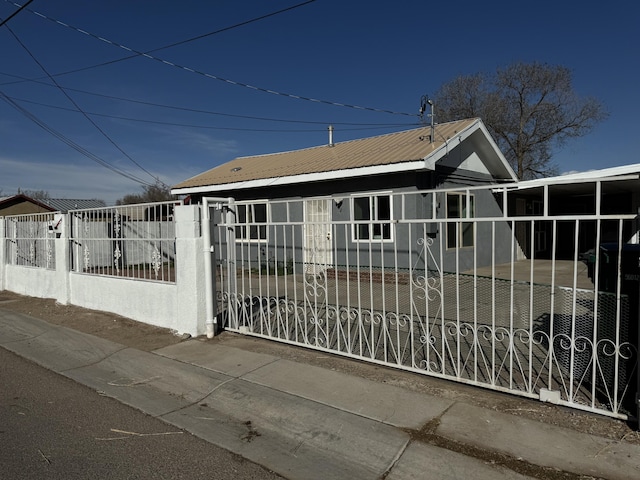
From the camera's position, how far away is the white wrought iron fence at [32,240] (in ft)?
32.7

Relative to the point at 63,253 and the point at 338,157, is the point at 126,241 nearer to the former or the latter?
the point at 63,253

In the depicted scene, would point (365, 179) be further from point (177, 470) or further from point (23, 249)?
point (177, 470)

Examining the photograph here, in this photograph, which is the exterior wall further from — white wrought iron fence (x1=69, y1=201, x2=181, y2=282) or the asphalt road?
the asphalt road

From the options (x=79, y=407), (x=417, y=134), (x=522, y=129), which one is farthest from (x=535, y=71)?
(x=79, y=407)

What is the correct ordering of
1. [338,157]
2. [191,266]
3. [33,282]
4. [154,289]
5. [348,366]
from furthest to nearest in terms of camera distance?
[338,157], [33,282], [154,289], [191,266], [348,366]

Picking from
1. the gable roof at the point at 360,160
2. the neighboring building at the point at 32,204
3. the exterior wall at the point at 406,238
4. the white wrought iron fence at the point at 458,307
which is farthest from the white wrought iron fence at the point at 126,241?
the neighboring building at the point at 32,204

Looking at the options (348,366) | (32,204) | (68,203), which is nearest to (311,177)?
(348,366)

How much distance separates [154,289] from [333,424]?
435 centimetres

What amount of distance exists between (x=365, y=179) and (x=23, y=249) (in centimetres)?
884

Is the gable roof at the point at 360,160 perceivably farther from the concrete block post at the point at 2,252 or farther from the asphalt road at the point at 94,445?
the asphalt road at the point at 94,445

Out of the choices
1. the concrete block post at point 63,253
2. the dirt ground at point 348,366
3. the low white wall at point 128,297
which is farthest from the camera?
the concrete block post at point 63,253

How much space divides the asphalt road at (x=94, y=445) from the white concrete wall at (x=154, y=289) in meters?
2.05

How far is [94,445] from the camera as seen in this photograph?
3453 mm

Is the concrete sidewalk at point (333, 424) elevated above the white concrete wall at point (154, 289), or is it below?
below
